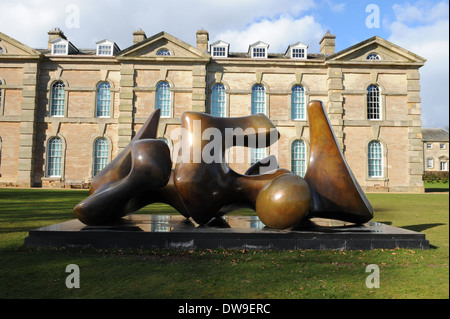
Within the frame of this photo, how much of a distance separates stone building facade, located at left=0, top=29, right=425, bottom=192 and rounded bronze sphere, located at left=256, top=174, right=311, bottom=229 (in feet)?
56.5

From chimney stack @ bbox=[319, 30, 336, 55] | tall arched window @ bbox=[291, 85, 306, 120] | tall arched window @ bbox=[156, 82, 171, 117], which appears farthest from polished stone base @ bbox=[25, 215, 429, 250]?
chimney stack @ bbox=[319, 30, 336, 55]

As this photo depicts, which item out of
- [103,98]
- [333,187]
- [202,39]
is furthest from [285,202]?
[202,39]

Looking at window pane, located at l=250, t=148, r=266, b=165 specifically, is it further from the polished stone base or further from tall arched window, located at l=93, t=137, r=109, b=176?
the polished stone base

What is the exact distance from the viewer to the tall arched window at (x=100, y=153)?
23.5 m

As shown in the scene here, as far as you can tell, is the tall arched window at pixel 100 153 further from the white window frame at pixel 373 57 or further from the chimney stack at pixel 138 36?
the white window frame at pixel 373 57

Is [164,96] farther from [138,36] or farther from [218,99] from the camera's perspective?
[138,36]

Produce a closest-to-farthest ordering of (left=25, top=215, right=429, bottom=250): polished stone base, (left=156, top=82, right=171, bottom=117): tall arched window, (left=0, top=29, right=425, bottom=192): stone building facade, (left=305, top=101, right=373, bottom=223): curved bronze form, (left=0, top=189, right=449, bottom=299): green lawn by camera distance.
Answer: (left=0, top=189, right=449, bottom=299): green lawn < (left=25, top=215, right=429, bottom=250): polished stone base < (left=305, top=101, right=373, bottom=223): curved bronze form < (left=0, top=29, right=425, bottom=192): stone building facade < (left=156, top=82, right=171, bottom=117): tall arched window

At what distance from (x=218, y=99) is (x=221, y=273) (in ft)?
67.5

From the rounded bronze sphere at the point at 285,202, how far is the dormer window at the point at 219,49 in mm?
21540

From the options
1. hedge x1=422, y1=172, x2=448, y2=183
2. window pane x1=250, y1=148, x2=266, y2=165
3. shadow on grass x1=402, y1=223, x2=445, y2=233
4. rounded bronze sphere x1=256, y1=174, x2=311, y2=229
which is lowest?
shadow on grass x1=402, y1=223, x2=445, y2=233

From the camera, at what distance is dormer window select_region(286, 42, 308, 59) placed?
25875 millimetres

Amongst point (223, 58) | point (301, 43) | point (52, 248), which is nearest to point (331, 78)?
point (301, 43)

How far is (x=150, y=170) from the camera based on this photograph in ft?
19.7

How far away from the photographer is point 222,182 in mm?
6262
